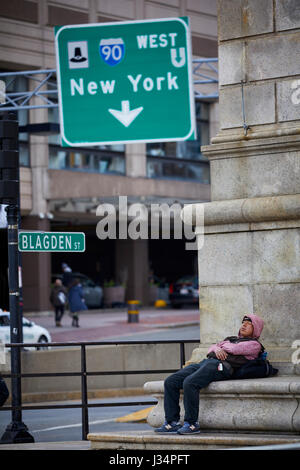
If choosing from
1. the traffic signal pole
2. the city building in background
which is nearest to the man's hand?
→ the traffic signal pole

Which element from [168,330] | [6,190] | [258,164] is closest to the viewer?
[258,164]

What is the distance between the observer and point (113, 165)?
42312 mm

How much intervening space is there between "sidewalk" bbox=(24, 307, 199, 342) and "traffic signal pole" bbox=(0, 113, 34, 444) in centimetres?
1559

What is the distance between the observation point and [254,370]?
8.62 m

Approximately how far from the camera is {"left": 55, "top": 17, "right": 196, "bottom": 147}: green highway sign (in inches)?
720

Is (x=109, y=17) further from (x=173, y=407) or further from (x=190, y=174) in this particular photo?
(x=173, y=407)

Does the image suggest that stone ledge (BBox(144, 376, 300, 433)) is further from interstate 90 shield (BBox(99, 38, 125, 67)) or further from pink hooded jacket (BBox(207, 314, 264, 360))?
interstate 90 shield (BBox(99, 38, 125, 67))

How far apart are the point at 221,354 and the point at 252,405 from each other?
548 millimetres

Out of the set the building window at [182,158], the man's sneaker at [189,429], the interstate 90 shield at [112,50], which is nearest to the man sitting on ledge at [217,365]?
the man's sneaker at [189,429]

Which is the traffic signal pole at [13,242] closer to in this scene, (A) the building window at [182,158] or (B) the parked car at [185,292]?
(A) the building window at [182,158]

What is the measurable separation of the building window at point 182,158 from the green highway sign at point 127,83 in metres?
24.6

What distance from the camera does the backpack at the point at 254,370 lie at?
8.62 meters
